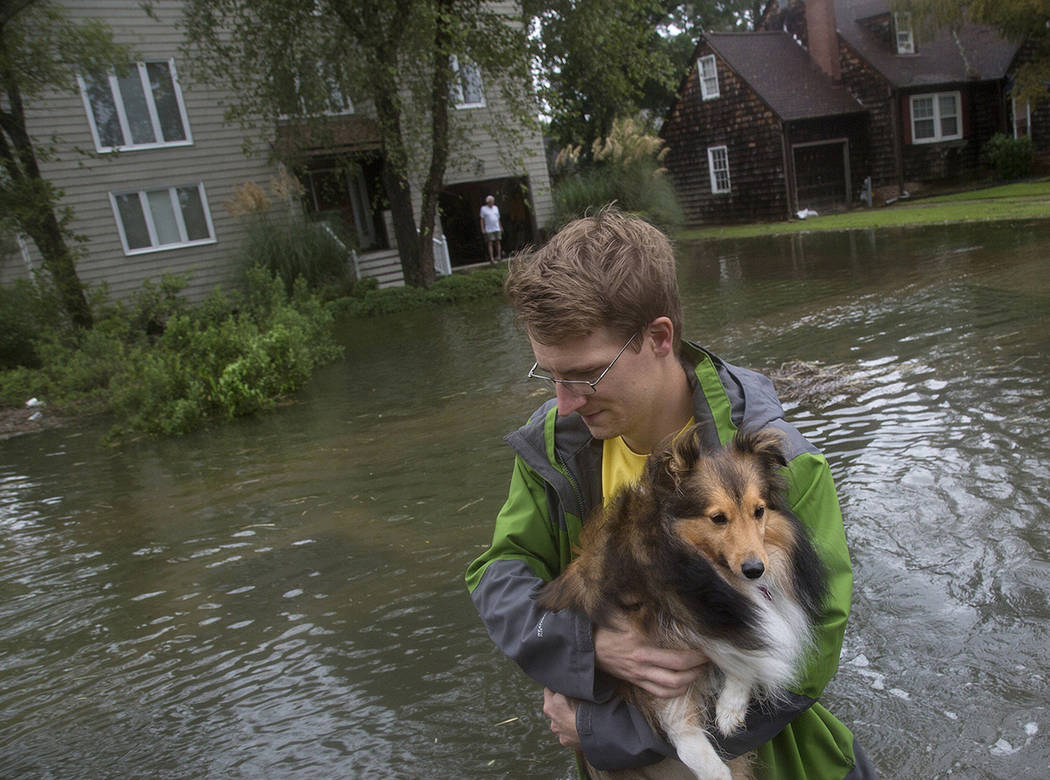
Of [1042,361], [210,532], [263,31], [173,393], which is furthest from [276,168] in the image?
[1042,361]

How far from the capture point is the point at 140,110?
22.0 m

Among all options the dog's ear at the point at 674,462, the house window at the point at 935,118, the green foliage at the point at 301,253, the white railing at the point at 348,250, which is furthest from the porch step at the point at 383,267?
the dog's ear at the point at 674,462

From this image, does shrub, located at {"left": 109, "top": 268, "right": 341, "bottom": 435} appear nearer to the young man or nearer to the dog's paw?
the young man

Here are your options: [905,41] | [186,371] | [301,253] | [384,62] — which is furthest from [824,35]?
[186,371]

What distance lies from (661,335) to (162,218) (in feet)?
78.0

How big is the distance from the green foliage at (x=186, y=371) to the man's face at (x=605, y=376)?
936cm

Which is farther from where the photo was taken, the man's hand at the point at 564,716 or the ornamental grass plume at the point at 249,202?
the ornamental grass plume at the point at 249,202

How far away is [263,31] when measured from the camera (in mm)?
18766

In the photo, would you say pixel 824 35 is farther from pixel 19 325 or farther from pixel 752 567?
pixel 752 567

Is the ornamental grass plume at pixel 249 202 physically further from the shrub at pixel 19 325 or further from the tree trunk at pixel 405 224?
the shrub at pixel 19 325

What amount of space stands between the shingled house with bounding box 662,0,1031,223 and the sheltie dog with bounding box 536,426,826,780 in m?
31.3

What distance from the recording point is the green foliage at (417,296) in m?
20.4

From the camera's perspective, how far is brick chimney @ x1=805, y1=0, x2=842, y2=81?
104 ft

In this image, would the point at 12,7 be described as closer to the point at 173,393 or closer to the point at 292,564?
the point at 173,393
